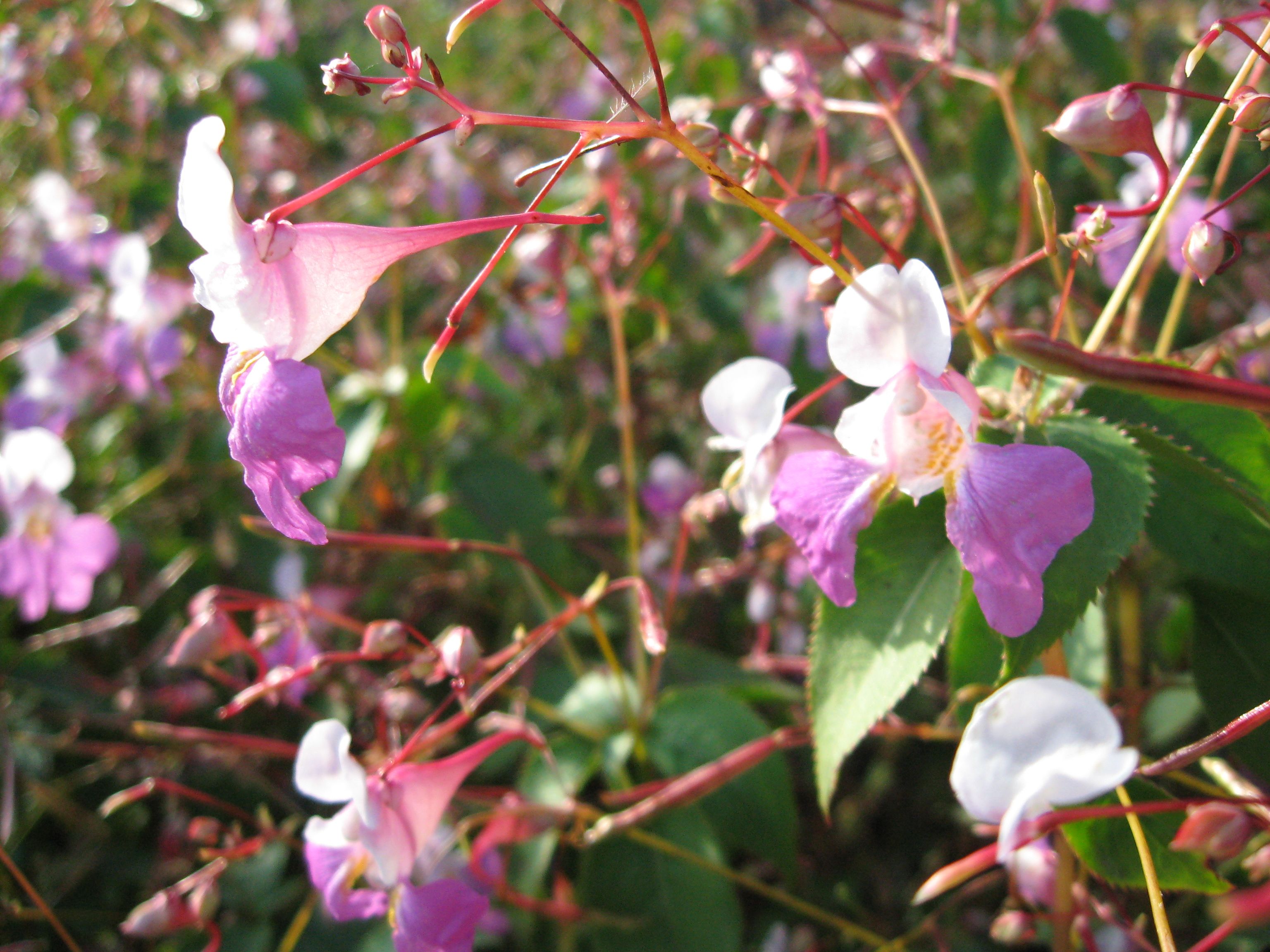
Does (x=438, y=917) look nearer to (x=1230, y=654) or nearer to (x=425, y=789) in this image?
(x=425, y=789)

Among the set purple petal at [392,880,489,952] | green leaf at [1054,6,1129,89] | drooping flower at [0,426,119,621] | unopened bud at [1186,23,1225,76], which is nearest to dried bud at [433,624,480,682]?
purple petal at [392,880,489,952]

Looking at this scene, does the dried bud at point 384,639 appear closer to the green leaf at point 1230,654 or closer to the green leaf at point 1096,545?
the green leaf at point 1096,545

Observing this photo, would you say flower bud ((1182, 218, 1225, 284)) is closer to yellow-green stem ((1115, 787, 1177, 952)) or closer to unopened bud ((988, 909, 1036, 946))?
yellow-green stem ((1115, 787, 1177, 952))

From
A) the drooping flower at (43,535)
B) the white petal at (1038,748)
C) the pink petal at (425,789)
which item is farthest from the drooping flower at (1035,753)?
the drooping flower at (43,535)

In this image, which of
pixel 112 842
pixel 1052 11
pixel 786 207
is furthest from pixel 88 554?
pixel 1052 11

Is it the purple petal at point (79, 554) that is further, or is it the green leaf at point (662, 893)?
the purple petal at point (79, 554)

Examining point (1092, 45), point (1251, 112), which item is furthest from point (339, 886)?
point (1092, 45)
